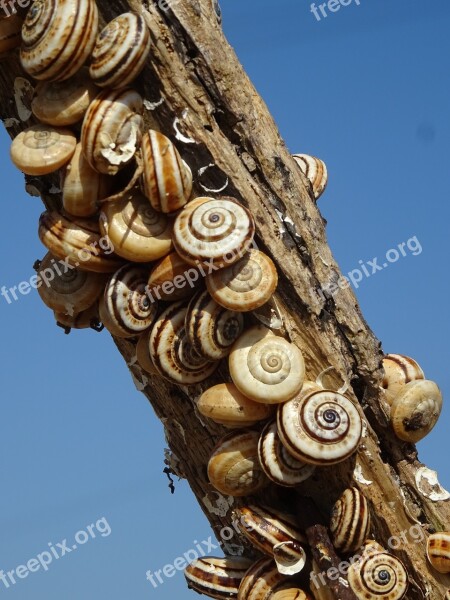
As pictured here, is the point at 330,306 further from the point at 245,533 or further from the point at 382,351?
the point at 245,533

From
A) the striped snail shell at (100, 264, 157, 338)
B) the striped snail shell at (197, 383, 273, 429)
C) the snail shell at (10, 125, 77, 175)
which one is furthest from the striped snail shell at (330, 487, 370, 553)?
the snail shell at (10, 125, 77, 175)

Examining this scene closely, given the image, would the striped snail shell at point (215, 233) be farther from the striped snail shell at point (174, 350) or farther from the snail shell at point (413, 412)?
the snail shell at point (413, 412)

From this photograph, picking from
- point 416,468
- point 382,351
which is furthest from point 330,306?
point 416,468

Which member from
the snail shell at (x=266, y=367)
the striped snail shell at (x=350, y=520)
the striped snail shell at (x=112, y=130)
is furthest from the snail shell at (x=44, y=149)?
the striped snail shell at (x=350, y=520)

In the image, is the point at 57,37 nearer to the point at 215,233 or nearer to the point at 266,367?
the point at 215,233

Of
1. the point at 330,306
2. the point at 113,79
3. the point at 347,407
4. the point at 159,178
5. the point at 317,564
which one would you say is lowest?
the point at 317,564

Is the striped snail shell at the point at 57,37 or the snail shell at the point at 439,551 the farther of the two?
the snail shell at the point at 439,551
